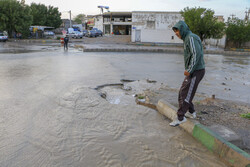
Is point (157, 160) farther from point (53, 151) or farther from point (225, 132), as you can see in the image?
point (53, 151)

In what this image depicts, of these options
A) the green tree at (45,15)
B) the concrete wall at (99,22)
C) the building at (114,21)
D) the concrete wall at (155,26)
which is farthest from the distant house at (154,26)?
the green tree at (45,15)

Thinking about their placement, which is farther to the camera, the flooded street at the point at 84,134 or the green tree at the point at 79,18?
the green tree at the point at 79,18

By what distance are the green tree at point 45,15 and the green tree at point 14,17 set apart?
15278 millimetres

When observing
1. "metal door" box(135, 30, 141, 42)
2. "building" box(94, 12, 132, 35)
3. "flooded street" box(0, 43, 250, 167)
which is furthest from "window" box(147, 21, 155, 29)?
"flooded street" box(0, 43, 250, 167)

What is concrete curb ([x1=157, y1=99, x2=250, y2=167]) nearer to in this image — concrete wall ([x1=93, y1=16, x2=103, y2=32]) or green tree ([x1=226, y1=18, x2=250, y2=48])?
green tree ([x1=226, y1=18, x2=250, y2=48])

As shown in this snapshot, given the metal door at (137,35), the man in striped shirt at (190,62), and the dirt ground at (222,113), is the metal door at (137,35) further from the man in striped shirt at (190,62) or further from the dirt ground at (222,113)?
the man in striped shirt at (190,62)

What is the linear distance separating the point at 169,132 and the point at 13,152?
2.60 m

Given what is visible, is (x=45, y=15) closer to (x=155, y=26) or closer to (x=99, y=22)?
(x=99, y=22)

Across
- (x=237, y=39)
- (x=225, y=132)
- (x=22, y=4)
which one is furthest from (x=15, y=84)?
(x=22, y=4)

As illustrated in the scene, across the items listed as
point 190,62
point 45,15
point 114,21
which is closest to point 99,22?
point 114,21

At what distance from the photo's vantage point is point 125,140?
3.62 metres

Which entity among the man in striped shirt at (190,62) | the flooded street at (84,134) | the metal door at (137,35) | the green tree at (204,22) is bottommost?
the flooded street at (84,134)

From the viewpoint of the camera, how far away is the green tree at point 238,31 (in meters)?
28.1

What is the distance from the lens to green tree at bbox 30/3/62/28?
54.2 metres
